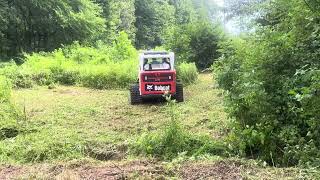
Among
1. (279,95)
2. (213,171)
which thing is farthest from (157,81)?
(213,171)

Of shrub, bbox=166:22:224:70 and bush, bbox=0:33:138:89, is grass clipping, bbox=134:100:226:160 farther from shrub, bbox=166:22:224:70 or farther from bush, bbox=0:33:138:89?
shrub, bbox=166:22:224:70

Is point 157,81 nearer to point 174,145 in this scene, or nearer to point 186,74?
point 174,145

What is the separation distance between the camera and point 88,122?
9492mm

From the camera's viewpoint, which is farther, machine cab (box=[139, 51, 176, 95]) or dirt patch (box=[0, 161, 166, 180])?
machine cab (box=[139, 51, 176, 95])

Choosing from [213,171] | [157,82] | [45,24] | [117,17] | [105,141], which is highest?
[117,17]

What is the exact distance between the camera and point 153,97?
12.1 metres

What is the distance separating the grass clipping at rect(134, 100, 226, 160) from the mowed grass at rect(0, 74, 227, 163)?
0.53 metres

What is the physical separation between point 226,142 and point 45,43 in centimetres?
2850

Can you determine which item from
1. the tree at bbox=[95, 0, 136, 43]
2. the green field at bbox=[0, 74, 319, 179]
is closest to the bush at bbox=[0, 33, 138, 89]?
the green field at bbox=[0, 74, 319, 179]

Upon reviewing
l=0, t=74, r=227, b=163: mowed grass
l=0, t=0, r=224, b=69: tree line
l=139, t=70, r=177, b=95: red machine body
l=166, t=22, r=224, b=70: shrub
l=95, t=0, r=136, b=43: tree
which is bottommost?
l=0, t=74, r=227, b=163: mowed grass

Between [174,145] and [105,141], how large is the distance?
4.70 ft

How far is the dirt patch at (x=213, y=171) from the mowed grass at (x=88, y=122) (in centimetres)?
224

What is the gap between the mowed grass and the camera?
22.8 ft

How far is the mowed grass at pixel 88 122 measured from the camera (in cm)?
695
